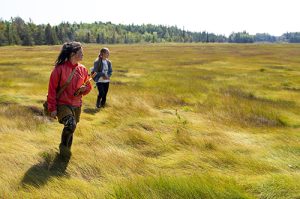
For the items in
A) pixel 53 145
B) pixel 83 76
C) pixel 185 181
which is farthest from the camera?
pixel 53 145

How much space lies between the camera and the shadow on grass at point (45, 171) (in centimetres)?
519

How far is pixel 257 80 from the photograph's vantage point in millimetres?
25656

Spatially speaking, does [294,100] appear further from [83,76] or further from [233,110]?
[83,76]

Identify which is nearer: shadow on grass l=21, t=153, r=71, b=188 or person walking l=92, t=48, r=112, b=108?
shadow on grass l=21, t=153, r=71, b=188

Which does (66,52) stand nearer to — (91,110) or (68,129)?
(68,129)

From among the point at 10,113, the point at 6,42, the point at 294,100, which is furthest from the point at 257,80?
the point at 6,42

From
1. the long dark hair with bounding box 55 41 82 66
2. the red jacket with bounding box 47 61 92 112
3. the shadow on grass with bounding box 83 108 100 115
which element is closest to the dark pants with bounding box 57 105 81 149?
the red jacket with bounding box 47 61 92 112

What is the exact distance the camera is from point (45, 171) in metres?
5.64

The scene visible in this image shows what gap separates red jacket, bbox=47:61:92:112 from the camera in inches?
243

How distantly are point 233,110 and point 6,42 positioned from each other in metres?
113

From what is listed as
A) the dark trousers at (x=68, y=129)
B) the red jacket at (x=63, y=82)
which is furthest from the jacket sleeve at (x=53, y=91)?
the dark trousers at (x=68, y=129)

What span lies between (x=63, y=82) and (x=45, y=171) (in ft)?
4.86

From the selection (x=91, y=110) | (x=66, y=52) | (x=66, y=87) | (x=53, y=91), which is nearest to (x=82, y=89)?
(x=66, y=87)

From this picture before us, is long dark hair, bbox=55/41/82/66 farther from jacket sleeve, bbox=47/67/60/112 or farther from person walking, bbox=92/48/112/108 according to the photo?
person walking, bbox=92/48/112/108
